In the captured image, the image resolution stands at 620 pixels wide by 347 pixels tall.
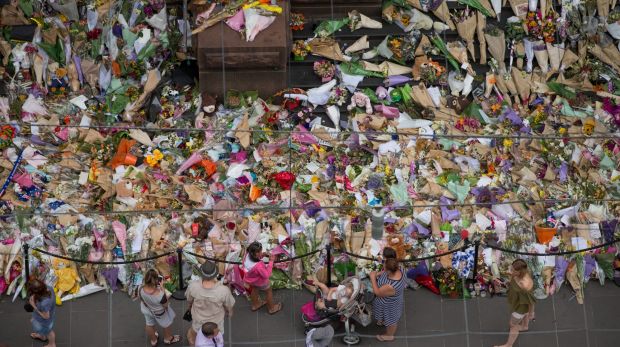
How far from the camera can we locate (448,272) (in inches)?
598

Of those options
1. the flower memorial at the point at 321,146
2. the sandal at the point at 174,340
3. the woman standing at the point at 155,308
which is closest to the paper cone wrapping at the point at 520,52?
the flower memorial at the point at 321,146

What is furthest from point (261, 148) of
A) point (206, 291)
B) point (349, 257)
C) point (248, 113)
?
point (206, 291)

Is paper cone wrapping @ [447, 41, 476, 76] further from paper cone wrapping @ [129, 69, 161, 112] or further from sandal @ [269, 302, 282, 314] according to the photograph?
sandal @ [269, 302, 282, 314]

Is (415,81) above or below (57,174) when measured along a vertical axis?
above

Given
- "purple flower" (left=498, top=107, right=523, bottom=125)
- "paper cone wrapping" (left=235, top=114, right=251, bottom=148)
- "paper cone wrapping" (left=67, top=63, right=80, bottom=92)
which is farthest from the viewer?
"paper cone wrapping" (left=67, top=63, right=80, bottom=92)

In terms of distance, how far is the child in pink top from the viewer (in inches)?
568

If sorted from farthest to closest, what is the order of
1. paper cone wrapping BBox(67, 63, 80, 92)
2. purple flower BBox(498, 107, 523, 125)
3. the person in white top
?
paper cone wrapping BBox(67, 63, 80, 92) → purple flower BBox(498, 107, 523, 125) → the person in white top

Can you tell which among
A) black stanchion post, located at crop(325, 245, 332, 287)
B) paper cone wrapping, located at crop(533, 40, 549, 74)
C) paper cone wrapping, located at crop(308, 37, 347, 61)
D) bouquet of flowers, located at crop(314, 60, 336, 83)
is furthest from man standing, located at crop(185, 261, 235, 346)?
paper cone wrapping, located at crop(533, 40, 549, 74)

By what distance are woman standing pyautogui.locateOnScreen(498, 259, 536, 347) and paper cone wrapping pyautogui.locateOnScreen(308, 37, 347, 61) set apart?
13.7 ft

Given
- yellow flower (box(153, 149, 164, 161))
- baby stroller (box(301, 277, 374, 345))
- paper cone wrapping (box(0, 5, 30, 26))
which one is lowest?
baby stroller (box(301, 277, 374, 345))

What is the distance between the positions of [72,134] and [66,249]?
1954mm

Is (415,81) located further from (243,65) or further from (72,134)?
(72,134)

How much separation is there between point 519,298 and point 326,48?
479 cm

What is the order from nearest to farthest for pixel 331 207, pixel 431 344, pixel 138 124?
pixel 431 344 < pixel 331 207 < pixel 138 124
